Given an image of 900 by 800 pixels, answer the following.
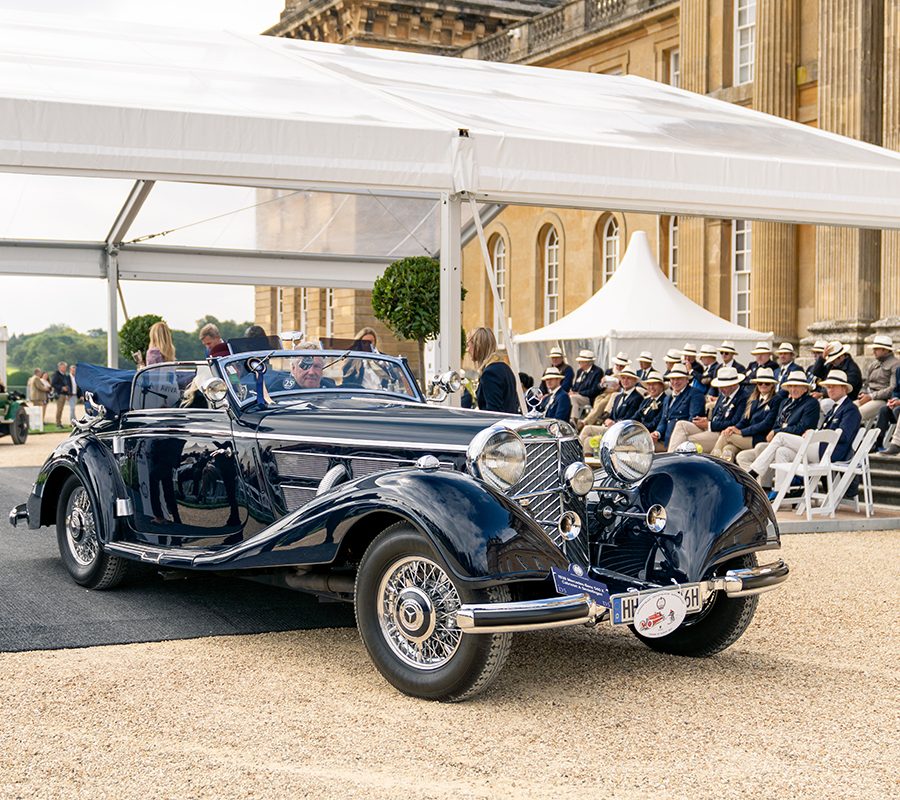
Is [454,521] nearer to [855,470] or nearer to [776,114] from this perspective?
[855,470]

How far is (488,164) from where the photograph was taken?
958cm

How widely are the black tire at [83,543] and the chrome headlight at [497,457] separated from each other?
3.02 m

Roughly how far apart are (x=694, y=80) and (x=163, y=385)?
2281cm

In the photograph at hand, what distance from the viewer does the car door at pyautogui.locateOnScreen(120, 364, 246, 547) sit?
6.84 meters

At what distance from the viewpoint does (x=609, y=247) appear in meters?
33.9

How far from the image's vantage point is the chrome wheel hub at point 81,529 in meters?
7.85

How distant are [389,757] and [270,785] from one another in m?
0.52

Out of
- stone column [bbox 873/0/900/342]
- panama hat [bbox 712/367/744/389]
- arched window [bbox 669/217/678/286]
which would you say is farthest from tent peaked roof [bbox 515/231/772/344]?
arched window [bbox 669/217/678/286]

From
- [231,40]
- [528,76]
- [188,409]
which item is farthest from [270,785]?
[528,76]

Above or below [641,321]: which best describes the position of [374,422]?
below

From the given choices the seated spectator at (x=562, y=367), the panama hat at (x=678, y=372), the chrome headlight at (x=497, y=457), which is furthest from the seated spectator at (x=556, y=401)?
the chrome headlight at (x=497, y=457)

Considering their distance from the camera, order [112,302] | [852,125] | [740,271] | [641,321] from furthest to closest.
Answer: [740,271], [852,125], [641,321], [112,302]

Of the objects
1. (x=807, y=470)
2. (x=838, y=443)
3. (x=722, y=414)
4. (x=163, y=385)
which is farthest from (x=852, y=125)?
(x=163, y=385)

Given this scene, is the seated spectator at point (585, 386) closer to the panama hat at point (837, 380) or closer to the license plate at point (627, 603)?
the panama hat at point (837, 380)
